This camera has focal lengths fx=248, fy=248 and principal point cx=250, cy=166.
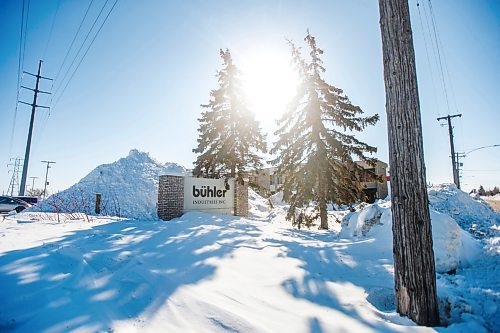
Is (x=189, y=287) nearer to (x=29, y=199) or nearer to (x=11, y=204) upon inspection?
(x=11, y=204)

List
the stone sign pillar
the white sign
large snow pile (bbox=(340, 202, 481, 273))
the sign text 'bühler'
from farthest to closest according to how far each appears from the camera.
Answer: the stone sign pillar < the sign text 'bühler' < the white sign < large snow pile (bbox=(340, 202, 481, 273))

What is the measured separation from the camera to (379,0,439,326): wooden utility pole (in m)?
2.79

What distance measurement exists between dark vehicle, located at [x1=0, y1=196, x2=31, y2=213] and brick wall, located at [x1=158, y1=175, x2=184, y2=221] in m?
13.0

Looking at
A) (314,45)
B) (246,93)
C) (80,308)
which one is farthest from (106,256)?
(246,93)

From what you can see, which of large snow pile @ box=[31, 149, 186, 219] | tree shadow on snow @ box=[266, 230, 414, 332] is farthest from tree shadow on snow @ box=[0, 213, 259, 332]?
large snow pile @ box=[31, 149, 186, 219]

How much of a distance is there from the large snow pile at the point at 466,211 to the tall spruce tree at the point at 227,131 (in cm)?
1095

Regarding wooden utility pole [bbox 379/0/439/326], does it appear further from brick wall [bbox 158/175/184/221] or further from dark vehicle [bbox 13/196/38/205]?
dark vehicle [bbox 13/196/38/205]

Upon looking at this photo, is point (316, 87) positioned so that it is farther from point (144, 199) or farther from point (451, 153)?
point (451, 153)

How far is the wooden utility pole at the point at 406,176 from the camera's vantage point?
2.79 meters

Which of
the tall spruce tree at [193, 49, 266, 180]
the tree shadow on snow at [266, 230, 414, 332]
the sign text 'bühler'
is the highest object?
the tall spruce tree at [193, 49, 266, 180]

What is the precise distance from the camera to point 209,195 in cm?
1460

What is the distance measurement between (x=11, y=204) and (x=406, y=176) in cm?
2428

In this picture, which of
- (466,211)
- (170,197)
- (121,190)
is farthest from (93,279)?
(121,190)

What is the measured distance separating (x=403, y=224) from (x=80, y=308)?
364cm
